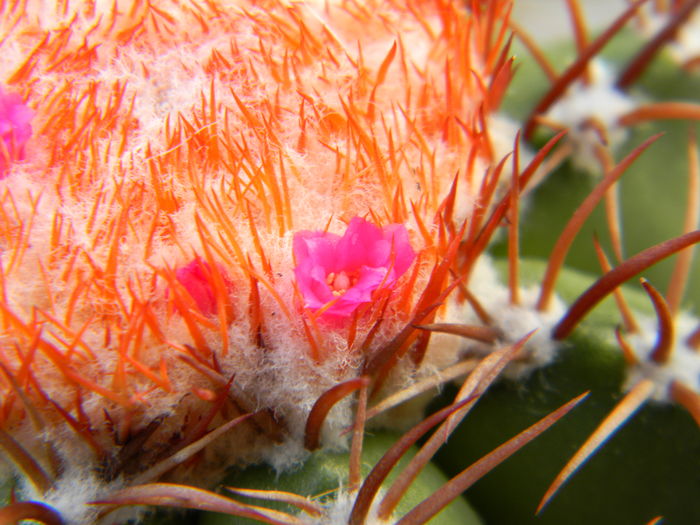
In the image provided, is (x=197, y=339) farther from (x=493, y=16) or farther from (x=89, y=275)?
(x=493, y=16)

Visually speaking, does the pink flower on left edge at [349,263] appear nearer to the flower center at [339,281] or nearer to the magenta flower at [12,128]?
the flower center at [339,281]

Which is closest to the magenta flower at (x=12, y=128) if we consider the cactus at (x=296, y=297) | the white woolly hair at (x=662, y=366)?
the cactus at (x=296, y=297)

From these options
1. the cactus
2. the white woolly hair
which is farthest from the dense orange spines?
the white woolly hair

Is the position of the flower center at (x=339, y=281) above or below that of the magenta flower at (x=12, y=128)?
below

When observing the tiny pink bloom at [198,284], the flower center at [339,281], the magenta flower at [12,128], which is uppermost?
the magenta flower at [12,128]

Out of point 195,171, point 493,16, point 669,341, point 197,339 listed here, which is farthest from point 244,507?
point 493,16

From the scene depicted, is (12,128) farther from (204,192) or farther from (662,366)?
(662,366)

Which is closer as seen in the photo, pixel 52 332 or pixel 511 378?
pixel 52 332
